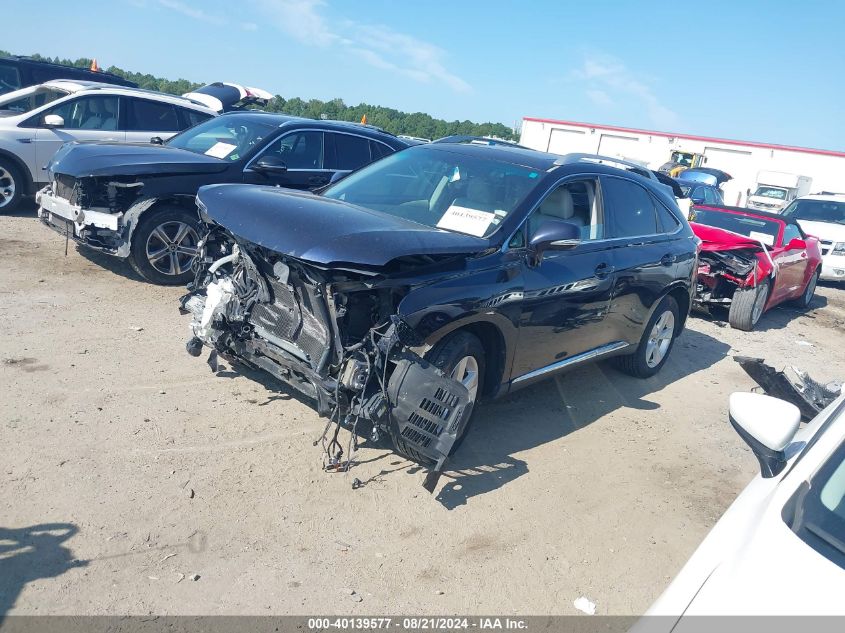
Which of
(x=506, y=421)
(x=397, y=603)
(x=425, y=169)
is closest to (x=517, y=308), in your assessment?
(x=506, y=421)

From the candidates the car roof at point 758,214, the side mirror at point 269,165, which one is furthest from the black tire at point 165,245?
the car roof at point 758,214

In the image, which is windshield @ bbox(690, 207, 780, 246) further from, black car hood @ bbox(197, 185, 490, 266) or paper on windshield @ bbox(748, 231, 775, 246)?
black car hood @ bbox(197, 185, 490, 266)

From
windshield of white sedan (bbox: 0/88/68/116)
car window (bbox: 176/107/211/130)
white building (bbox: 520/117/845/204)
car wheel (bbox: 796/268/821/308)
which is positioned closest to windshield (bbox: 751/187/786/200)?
white building (bbox: 520/117/845/204)

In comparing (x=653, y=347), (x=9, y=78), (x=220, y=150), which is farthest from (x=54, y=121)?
(x=653, y=347)

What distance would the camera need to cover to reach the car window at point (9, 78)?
13000 millimetres

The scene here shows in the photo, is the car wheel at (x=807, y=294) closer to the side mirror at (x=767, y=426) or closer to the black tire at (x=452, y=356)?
the black tire at (x=452, y=356)

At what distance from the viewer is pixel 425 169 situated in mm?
5309

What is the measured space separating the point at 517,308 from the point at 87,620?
2878 millimetres

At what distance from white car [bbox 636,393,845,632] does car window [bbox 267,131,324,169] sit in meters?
6.46

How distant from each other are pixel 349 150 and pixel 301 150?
691mm

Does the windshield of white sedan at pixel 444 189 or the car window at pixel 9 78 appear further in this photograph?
the car window at pixel 9 78

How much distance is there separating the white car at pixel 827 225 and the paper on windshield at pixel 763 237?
5320 mm

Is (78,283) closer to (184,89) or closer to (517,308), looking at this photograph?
(517,308)

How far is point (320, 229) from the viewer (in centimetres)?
380
